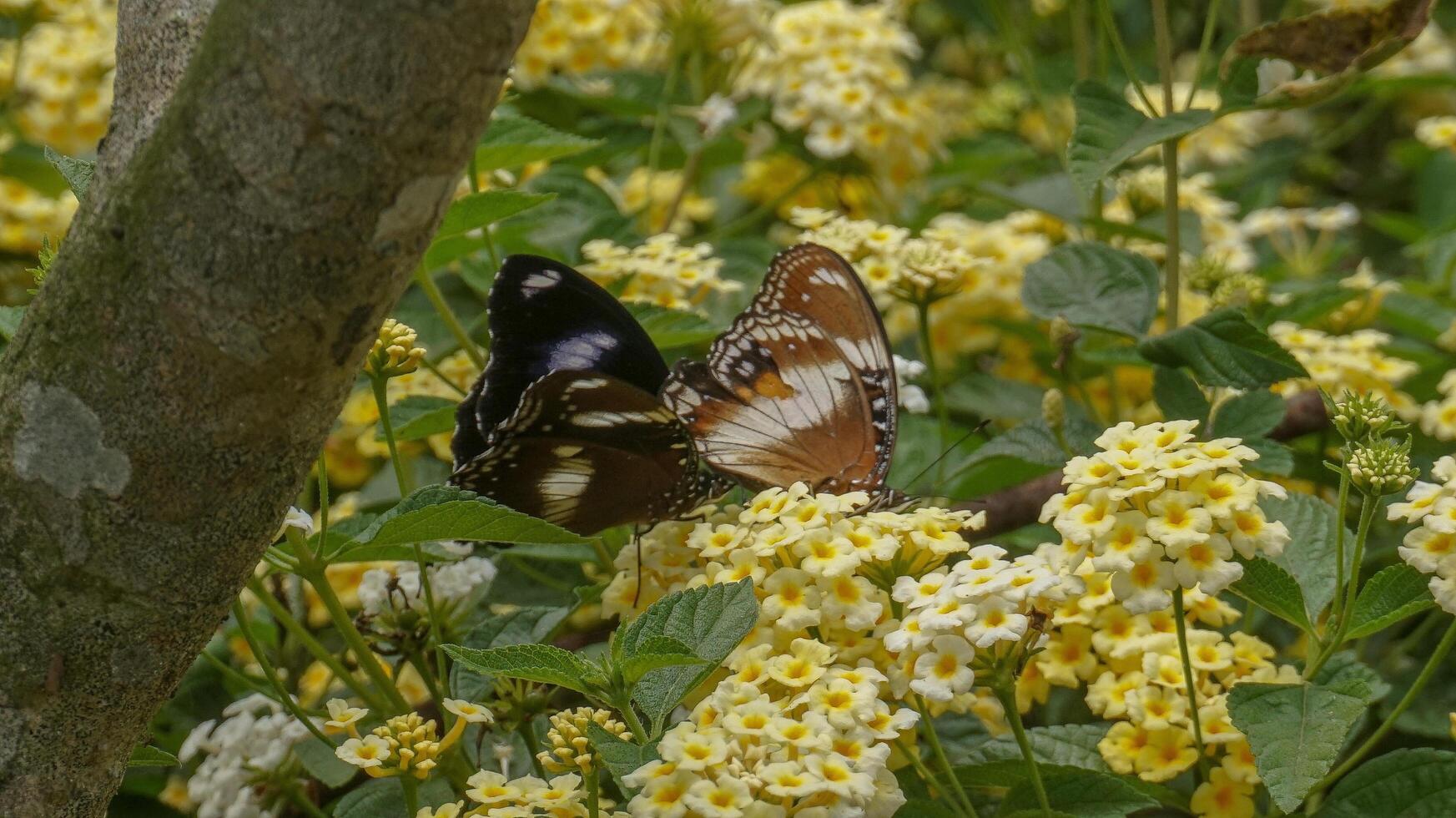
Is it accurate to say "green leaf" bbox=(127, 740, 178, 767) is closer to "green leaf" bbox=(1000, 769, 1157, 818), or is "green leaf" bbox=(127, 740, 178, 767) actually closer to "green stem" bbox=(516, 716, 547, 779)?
"green stem" bbox=(516, 716, 547, 779)

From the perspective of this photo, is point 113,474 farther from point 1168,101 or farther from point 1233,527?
point 1168,101

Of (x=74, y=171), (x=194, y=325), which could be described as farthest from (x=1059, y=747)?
(x=74, y=171)

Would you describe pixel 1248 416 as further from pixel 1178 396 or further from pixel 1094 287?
pixel 1094 287

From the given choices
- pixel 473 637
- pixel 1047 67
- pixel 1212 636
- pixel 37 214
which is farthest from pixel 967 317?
pixel 37 214

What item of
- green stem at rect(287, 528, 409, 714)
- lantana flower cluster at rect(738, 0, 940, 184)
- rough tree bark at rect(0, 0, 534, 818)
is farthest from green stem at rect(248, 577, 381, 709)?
lantana flower cluster at rect(738, 0, 940, 184)

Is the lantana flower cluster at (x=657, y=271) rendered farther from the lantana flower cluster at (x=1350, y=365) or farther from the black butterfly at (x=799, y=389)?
the lantana flower cluster at (x=1350, y=365)
